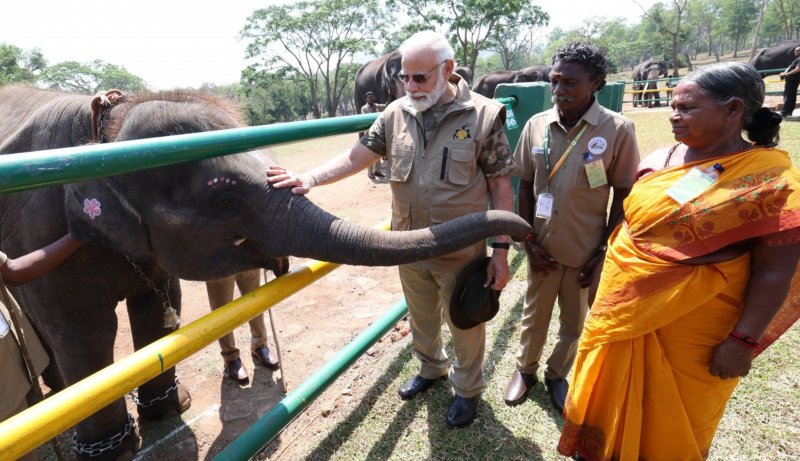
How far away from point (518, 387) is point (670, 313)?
131 centimetres

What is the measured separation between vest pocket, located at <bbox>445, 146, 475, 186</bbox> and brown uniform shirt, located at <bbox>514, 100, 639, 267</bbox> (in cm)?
57

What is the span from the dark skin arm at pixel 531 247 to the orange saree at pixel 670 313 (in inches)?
21.0

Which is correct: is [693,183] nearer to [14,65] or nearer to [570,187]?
[570,187]

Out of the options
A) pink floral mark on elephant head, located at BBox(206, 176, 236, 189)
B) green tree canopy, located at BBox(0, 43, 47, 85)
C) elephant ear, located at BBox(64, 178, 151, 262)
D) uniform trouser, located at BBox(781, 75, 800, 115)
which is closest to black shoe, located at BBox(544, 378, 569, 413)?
pink floral mark on elephant head, located at BBox(206, 176, 236, 189)

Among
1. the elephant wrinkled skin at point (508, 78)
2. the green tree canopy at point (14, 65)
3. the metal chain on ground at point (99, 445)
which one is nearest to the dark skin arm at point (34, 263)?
the metal chain on ground at point (99, 445)

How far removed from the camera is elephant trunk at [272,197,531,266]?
1615 mm

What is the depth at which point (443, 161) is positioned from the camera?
2.19 metres

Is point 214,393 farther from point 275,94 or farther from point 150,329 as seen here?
point 275,94

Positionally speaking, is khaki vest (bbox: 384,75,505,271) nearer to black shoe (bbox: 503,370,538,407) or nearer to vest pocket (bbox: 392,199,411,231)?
vest pocket (bbox: 392,199,411,231)

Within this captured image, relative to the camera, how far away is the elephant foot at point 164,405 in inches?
117

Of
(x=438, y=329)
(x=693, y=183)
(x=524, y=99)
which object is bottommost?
(x=438, y=329)

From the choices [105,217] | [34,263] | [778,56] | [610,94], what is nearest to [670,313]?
[105,217]

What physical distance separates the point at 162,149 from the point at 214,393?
8.48 feet

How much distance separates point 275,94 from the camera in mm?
50688
